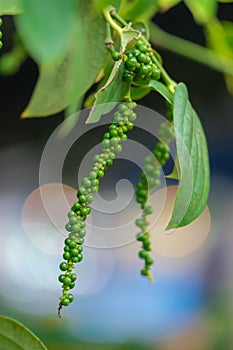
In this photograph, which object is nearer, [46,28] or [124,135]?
[46,28]

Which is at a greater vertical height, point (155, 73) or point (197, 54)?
point (155, 73)

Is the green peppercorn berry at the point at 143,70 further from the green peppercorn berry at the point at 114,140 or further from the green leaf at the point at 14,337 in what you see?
the green leaf at the point at 14,337

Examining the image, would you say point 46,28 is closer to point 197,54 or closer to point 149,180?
point 149,180

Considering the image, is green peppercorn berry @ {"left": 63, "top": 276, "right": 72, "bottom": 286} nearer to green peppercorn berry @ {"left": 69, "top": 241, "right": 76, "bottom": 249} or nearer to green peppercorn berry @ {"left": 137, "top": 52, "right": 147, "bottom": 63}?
green peppercorn berry @ {"left": 69, "top": 241, "right": 76, "bottom": 249}

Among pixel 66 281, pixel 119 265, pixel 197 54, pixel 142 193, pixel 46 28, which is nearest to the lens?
pixel 46 28

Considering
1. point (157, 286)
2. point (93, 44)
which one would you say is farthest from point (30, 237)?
point (93, 44)

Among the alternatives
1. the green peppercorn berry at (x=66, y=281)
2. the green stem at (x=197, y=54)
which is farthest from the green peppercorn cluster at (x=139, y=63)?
the green stem at (x=197, y=54)

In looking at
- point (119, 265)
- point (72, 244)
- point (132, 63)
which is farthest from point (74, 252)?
point (119, 265)

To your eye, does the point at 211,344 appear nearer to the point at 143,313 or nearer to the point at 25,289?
the point at 143,313
